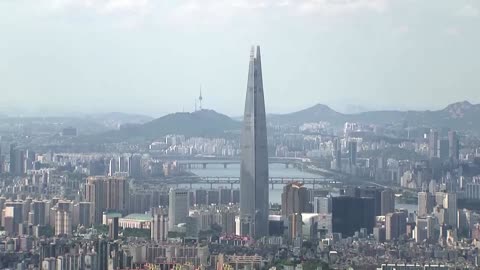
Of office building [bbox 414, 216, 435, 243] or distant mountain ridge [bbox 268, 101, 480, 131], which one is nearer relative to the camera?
office building [bbox 414, 216, 435, 243]

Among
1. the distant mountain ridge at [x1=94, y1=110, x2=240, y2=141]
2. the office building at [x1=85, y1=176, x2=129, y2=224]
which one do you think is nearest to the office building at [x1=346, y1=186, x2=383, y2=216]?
the office building at [x1=85, y1=176, x2=129, y2=224]

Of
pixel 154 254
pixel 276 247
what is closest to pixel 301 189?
pixel 276 247

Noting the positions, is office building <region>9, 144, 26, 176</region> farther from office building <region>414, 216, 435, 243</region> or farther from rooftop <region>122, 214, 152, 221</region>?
office building <region>414, 216, 435, 243</region>

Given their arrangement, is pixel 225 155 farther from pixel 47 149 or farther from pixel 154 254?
pixel 154 254

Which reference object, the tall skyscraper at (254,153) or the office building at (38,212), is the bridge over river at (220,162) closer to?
the tall skyscraper at (254,153)

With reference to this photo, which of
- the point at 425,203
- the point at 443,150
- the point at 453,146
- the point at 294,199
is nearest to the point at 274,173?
the point at 294,199

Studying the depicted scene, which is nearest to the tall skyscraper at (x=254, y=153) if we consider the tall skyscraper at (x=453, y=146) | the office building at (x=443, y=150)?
the office building at (x=443, y=150)
